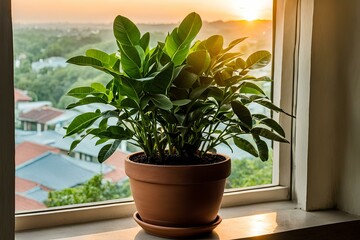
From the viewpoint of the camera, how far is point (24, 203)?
1.27 metres

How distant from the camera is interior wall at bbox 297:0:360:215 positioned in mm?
1406

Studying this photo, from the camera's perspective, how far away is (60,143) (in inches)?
51.1

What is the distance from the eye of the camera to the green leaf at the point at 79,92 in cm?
119

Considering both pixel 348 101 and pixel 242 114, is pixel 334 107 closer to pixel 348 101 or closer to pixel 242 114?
pixel 348 101

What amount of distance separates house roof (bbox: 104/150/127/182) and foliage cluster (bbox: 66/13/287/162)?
0.12 meters

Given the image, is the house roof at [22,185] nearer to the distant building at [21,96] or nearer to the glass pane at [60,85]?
the glass pane at [60,85]

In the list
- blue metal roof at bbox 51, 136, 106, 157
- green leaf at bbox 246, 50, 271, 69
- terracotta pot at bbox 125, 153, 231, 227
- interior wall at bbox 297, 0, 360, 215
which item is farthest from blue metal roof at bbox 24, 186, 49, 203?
interior wall at bbox 297, 0, 360, 215

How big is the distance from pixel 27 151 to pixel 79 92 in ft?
0.65

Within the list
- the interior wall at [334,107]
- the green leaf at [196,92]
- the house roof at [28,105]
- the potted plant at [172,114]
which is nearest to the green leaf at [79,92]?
the potted plant at [172,114]

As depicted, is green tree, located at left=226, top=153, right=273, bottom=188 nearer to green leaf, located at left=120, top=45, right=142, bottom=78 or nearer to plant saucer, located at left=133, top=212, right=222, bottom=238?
plant saucer, located at left=133, top=212, right=222, bottom=238

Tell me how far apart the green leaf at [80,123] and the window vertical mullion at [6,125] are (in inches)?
5.2

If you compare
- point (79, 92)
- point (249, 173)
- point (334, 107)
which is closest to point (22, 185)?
point (79, 92)

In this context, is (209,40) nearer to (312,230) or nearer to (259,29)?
(259,29)

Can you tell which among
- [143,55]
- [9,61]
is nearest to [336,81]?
[143,55]
